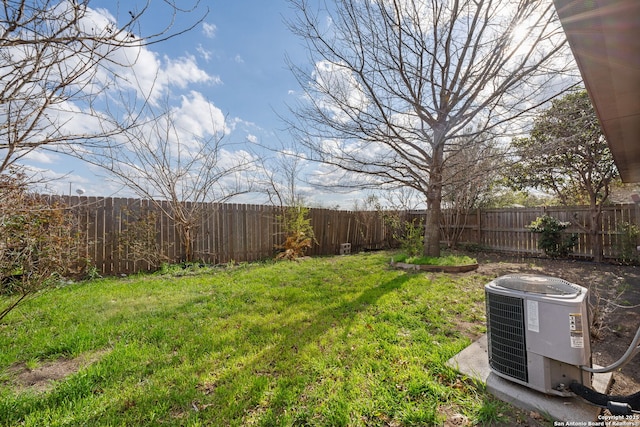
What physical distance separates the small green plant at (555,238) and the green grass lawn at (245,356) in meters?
5.31

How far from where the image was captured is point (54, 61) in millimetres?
1643

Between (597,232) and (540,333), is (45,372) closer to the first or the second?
(540,333)

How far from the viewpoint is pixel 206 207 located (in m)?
6.45

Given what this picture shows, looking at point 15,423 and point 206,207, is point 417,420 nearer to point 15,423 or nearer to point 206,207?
point 15,423

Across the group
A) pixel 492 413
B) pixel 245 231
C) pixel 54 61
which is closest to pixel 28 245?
pixel 54 61

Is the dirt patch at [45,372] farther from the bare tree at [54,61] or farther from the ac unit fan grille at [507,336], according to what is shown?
the ac unit fan grille at [507,336]

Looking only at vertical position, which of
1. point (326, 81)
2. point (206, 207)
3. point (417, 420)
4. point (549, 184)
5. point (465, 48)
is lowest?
point (417, 420)

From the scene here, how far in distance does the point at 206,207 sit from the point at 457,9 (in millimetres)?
6591

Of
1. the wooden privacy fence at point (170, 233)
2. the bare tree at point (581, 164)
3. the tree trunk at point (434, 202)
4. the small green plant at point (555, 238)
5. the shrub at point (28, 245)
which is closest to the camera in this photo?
the shrub at point (28, 245)

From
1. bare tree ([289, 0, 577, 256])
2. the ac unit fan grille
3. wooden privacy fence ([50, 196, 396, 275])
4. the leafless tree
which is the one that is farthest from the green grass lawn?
the leafless tree

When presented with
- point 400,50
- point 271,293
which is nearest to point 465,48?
point 400,50

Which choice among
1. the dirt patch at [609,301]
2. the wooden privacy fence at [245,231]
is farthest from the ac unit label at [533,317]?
the wooden privacy fence at [245,231]

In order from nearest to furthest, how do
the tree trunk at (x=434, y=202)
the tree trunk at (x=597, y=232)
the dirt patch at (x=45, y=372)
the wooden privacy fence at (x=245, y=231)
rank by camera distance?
the dirt patch at (x=45, y=372) → the wooden privacy fence at (x=245, y=231) → the tree trunk at (x=434, y=202) → the tree trunk at (x=597, y=232)

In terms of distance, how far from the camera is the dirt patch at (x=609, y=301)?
2.04 m
